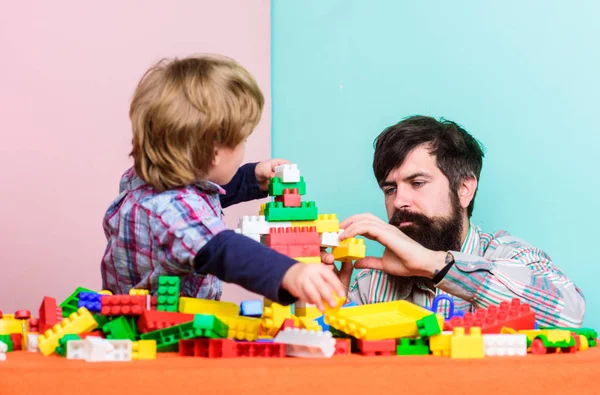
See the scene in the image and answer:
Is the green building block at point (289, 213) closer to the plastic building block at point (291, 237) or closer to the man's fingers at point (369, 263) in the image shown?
the plastic building block at point (291, 237)

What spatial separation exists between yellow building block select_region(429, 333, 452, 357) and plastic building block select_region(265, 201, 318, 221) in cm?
29

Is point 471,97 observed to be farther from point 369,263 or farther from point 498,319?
point 498,319

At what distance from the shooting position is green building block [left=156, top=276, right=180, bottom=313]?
3.25ft

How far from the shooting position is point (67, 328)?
96cm

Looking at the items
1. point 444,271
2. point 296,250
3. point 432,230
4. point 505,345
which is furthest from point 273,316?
point 432,230

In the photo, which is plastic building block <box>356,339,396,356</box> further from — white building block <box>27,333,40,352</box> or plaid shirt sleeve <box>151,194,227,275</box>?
white building block <box>27,333,40,352</box>

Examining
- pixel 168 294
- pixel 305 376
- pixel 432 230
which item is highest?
pixel 432 230

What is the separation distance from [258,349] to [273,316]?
14cm

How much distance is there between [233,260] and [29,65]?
1186 mm

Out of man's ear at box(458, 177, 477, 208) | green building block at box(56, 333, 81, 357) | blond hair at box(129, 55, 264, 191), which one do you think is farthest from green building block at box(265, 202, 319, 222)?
man's ear at box(458, 177, 477, 208)

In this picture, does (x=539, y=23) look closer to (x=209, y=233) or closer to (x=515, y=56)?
(x=515, y=56)

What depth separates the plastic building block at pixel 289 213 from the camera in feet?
3.67

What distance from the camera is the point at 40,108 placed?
6.27ft

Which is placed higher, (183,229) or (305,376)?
(183,229)
